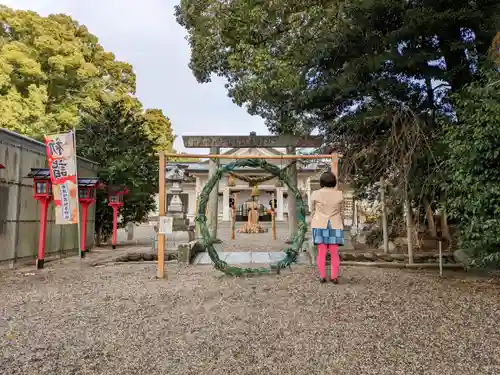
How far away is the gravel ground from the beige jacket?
2.81ft

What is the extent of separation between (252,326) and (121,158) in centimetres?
986

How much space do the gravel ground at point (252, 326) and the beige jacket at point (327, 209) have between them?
2.81 feet

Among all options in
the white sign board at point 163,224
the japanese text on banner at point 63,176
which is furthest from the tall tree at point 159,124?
the white sign board at point 163,224

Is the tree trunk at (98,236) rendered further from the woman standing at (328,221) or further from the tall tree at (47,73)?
the woman standing at (328,221)

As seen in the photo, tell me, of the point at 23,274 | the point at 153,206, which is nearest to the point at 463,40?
the point at 23,274

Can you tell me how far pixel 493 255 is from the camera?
14.7 ft

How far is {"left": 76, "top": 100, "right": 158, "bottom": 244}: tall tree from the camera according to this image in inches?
477

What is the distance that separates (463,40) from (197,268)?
6.11 m

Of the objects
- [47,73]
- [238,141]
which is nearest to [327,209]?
[238,141]

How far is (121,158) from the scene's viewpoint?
12.2 meters

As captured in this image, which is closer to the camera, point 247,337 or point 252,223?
point 247,337

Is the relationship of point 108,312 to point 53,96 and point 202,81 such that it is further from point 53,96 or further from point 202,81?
point 53,96

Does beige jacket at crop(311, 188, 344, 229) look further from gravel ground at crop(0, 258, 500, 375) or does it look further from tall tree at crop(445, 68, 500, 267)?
tall tree at crop(445, 68, 500, 267)

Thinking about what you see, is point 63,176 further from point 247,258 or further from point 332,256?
point 332,256
